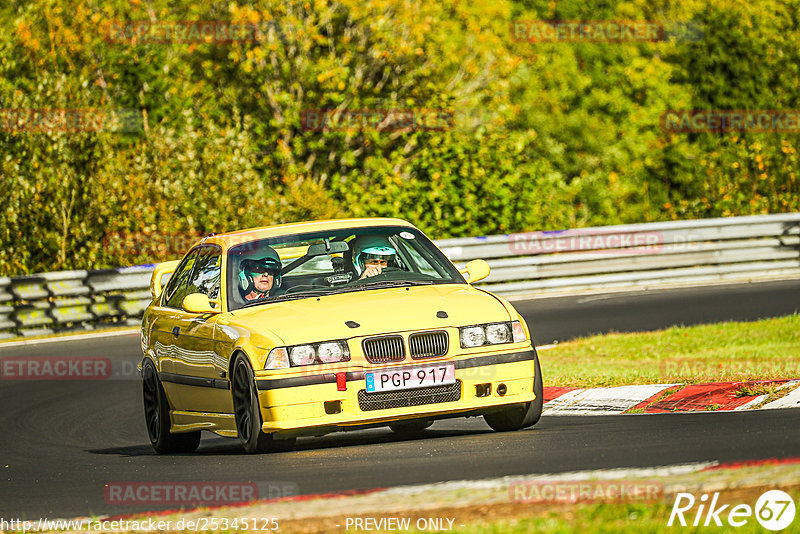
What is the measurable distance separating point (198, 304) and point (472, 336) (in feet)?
6.28

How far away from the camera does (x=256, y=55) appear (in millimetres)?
33125

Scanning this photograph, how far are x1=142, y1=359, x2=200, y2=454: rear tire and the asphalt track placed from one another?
188 millimetres

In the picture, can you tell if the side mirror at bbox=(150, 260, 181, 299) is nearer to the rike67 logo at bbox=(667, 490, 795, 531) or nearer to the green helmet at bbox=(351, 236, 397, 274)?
the green helmet at bbox=(351, 236, 397, 274)

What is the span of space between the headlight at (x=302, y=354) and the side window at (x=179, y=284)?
2.31 metres

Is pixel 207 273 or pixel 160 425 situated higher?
pixel 207 273

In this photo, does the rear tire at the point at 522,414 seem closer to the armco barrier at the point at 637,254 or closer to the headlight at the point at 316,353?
the headlight at the point at 316,353

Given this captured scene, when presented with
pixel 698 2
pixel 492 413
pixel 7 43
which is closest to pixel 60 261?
pixel 7 43

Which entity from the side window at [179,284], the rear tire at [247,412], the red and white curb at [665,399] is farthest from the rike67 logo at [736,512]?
the side window at [179,284]

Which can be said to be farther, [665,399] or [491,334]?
[665,399]

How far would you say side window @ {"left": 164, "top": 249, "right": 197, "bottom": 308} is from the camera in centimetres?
1034

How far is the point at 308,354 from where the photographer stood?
26.8ft

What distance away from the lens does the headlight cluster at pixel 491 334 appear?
27.3ft

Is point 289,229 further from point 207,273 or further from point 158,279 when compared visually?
point 158,279

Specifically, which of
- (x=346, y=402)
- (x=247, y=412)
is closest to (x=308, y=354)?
(x=346, y=402)
